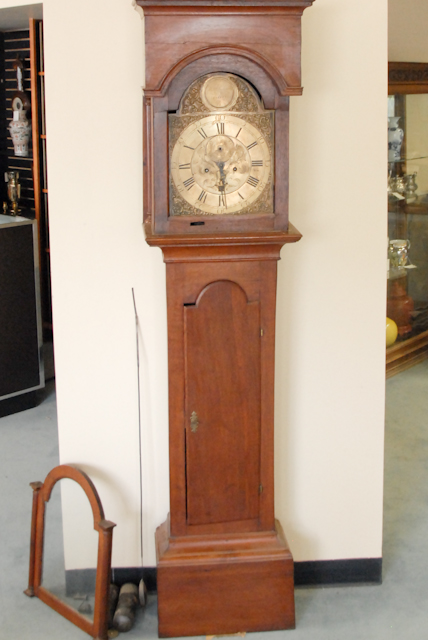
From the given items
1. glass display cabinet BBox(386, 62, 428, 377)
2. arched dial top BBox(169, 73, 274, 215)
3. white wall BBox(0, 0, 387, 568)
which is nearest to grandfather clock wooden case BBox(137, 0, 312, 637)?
arched dial top BBox(169, 73, 274, 215)

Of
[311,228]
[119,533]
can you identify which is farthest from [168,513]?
[311,228]

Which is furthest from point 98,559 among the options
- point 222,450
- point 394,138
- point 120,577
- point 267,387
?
point 394,138

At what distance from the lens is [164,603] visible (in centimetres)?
236

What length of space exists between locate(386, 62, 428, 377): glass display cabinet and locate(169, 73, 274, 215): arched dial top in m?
2.61

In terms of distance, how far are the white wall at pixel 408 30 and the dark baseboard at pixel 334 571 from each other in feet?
9.91

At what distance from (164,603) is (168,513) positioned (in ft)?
0.98

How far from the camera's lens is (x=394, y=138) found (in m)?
4.59

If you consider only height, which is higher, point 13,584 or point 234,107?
point 234,107

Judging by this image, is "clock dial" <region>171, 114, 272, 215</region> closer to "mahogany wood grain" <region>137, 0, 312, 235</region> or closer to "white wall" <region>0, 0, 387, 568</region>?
"mahogany wood grain" <region>137, 0, 312, 235</region>

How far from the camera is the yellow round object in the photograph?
4711 mm

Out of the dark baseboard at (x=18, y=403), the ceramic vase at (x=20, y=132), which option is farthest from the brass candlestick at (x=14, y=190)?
the dark baseboard at (x=18, y=403)

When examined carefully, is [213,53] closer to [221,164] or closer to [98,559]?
[221,164]

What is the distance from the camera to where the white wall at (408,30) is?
4.32 m

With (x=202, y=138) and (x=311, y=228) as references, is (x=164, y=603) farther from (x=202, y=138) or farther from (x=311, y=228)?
(x=202, y=138)
